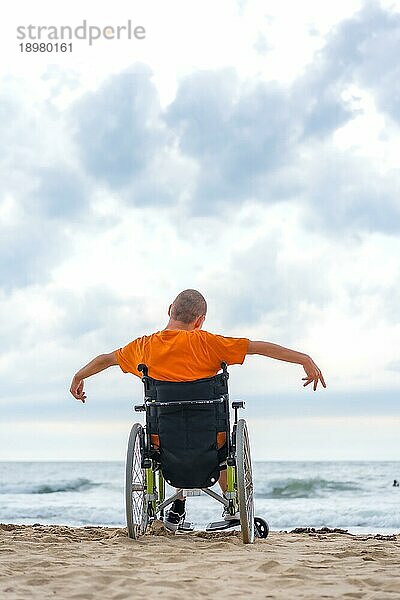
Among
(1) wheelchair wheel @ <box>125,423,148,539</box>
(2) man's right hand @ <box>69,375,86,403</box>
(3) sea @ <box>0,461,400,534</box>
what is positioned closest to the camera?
(1) wheelchair wheel @ <box>125,423,148,539</box>

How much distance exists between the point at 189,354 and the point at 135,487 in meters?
0.82

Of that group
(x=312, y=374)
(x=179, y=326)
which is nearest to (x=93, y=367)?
(x=179, y=326)

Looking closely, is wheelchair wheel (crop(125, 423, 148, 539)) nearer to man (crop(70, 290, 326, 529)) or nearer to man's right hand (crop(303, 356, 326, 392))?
man (crop(70, 290, 326, 529))

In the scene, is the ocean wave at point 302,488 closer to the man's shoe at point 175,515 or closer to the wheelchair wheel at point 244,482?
the man's shoe at point 175,515

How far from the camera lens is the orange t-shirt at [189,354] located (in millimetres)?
4766

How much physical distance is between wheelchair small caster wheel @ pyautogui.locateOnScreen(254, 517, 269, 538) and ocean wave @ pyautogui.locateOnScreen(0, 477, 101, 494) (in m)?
14.3

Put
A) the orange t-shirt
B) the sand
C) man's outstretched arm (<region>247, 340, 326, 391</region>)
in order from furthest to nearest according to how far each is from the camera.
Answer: the orange t-shirt < man's outstretched arm (<region>247, 340, 326, 391</region>) < the sand

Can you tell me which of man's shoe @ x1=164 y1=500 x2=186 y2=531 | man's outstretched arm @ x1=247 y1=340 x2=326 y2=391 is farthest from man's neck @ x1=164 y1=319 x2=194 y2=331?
man's shoe @ x1=164 y1=500 x2=186 y2=531

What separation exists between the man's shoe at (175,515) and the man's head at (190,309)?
111cm

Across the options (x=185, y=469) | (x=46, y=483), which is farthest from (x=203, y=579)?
(x=46, y=483)

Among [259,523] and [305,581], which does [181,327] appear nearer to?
[259,523]

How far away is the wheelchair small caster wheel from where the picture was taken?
16.8ft

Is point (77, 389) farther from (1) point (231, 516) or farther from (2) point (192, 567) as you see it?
(2) point (192, 567)

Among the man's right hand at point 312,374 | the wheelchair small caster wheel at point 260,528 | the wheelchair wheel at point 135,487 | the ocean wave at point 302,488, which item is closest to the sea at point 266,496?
the ocean wave at point 302,488
